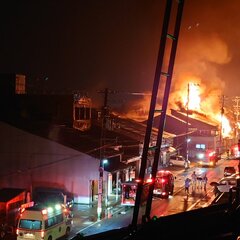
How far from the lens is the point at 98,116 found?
4778cm

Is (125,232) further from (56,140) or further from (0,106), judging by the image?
(0,106)

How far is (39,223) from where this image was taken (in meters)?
19.6

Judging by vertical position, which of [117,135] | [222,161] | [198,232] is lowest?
[222,161]

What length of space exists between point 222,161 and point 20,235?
42.8 m

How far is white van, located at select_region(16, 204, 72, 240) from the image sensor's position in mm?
19578

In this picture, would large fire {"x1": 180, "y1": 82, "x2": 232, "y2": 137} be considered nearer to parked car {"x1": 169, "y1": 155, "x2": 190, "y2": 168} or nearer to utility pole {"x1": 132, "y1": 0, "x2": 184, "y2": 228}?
parked car {"x1": 169, "y1": 155, "x2": 190, "y2": 168}

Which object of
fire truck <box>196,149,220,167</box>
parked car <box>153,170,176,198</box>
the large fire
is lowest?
fire truck <box>196,149,220,167</box>

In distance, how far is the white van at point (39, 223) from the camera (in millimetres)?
19578

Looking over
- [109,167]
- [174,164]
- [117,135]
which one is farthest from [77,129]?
[174,164]

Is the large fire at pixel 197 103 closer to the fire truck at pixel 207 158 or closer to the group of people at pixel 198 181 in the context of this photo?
the fire truck at pixel 207 158

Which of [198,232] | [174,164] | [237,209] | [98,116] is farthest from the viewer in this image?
[174,164]

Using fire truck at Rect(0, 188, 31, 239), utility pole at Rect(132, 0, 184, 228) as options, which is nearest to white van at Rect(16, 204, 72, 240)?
fire truck at Rect(0, 188, 31, 239)

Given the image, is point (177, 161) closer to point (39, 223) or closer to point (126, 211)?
point (126, 211)

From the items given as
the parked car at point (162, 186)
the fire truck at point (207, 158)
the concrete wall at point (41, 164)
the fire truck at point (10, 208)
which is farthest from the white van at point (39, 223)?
the fire truck at point (207, 158)
